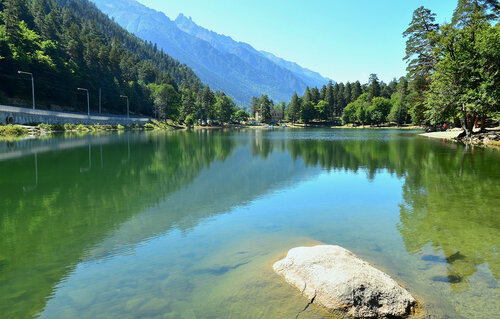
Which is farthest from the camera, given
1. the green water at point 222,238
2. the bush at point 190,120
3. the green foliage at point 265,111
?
the green foliage at point 265,111

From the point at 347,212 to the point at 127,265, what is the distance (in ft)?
28.1

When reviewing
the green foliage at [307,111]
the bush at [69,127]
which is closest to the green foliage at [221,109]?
the green foliage at [307,111]

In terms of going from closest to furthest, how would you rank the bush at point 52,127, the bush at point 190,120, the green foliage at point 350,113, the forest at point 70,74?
the bush at point 52,127
the forest at point 70,74
the bush at point 190,120
the green foliage at point 350,113

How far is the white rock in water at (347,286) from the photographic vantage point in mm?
5715

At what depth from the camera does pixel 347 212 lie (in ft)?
41.8

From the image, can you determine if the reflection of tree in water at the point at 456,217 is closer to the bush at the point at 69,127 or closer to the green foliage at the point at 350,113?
the bush at the point at 69,127

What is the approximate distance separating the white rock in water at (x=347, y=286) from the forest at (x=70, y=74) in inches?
3906

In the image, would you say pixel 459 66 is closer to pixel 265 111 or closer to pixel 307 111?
pixel 307 111

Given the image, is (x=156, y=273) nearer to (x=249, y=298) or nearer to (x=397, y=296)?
(x=249, y=298)

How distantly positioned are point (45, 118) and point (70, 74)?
36.5m

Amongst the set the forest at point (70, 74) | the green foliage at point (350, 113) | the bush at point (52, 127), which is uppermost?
the forest at point (70, 74)

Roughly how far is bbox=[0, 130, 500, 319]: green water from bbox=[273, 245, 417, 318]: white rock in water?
1.12 ft

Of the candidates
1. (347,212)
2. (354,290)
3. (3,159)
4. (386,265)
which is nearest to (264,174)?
(347,212)

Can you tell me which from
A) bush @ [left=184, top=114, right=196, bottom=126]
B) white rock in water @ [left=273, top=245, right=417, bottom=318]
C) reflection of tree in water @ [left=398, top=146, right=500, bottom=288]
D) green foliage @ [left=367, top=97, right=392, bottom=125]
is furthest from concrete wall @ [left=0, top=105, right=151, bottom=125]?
green foliage @ [left=367, top=97, right=392, bottom=125]
